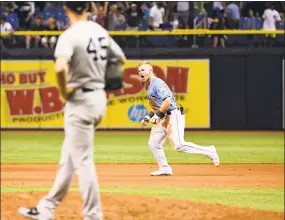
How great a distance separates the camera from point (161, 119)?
1247 centimetres

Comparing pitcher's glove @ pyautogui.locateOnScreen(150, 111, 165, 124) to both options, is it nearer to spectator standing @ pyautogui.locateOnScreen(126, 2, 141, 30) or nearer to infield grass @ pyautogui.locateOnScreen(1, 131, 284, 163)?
infield grass @ pyautogui.locateOnScreen(1, 131, 284, 163)

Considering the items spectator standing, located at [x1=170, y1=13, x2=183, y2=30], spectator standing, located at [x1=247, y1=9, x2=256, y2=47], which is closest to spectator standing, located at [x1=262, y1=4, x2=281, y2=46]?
Result: spectator standing, located at [x1=247, y1=9, x2=256, y2=47]

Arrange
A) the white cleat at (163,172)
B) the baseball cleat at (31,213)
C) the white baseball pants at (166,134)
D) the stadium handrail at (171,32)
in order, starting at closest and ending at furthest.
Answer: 1. the baseball cleat at (31,213)
2. the white baseball pants at (166,134)
3. the white cleat at (163,172)
4. the stadium handrail at (171,32)

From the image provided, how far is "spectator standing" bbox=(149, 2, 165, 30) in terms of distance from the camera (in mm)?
24141

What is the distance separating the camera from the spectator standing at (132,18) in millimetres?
24188

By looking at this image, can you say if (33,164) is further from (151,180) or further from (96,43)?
(96,43)

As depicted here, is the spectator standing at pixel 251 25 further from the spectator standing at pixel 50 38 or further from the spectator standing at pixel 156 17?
the spectator standing at pixel 50 38

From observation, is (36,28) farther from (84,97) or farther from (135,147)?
(84,97)

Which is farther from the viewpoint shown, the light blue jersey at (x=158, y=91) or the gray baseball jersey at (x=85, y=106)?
the light blue jersey at (x=158, y=91)

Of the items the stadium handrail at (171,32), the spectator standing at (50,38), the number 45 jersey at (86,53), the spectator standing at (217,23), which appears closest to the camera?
the number 45 jersey at (86,53)

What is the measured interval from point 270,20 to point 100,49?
17.9m

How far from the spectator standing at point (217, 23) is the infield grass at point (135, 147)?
278 centimetres

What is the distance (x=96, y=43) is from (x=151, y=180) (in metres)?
5.78

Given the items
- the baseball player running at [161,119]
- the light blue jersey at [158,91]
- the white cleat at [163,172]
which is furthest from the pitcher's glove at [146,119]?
the white cleat at [163,172]
